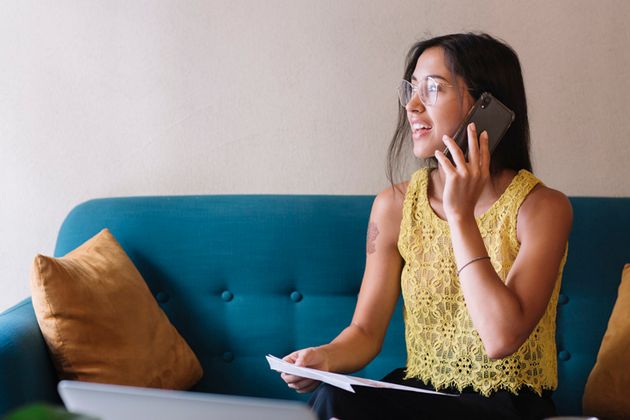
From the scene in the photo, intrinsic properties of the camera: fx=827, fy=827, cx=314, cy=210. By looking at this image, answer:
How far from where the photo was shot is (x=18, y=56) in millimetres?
2396

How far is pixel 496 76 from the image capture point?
176cm

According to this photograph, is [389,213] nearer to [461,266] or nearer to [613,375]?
[461,266]

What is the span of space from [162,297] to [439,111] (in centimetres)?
91

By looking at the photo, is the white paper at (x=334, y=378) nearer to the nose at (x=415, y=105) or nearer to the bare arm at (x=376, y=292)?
the bare arm at (x=376, y=292)

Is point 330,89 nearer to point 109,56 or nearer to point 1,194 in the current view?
point 109,56

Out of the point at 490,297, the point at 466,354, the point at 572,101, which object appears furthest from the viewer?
the point at 572,101

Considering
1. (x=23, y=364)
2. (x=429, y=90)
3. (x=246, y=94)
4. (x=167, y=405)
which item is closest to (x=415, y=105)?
(x=429, y=90)

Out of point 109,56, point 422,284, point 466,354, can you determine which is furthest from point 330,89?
point 466,354

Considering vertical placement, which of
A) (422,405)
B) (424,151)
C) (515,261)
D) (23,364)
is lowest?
(422,405)

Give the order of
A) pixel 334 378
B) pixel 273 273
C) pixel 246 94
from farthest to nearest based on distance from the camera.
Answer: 1. pixel 246 94
2. pixel 273 273
3. pixel 334 378

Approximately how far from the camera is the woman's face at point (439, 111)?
174cm

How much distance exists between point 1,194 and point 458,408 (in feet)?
5.03

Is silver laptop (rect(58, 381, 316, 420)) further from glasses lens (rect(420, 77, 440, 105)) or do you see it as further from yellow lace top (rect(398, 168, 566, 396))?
glasses lens (rect(420, 77, 440, 105))

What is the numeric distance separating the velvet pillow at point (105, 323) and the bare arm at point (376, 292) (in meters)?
0.47
